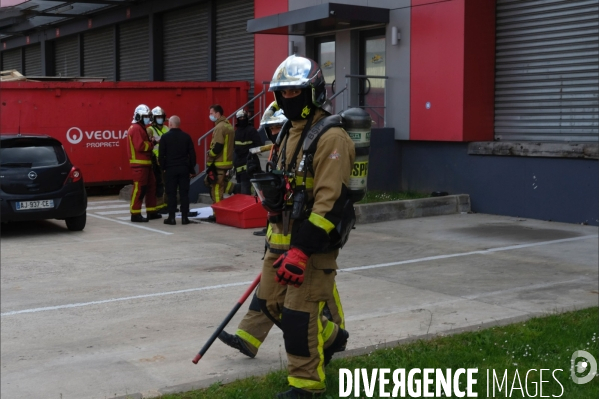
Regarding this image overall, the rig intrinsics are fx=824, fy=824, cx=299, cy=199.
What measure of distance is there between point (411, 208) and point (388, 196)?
1.21 meters

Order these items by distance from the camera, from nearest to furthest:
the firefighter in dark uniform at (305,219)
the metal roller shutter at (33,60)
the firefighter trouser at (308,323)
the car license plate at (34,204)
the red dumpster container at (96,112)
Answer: the firefighter in dark uniform at (305,219) → the firefighter trouser at (308,323) → the car license plate at (34,204) → the red dumpster container at (96,112) → the metal roller shutter at (33,60)

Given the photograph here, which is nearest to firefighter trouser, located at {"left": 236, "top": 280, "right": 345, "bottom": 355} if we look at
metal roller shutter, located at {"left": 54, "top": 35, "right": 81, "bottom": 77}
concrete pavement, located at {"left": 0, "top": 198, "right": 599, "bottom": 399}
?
concrete pavement, located at {"left": 0, "top": 198, "right": 599, "bottom": 399}

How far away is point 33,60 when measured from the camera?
34.6 m

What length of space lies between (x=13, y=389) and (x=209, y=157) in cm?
881

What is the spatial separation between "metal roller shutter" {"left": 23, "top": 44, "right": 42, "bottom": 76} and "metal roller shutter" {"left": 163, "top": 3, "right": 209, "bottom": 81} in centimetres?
1069

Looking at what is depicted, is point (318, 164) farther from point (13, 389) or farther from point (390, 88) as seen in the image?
point (390, 88)

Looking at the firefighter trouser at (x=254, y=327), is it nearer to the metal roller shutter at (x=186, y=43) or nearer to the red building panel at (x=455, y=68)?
the red building panel at (x=455, y=68)

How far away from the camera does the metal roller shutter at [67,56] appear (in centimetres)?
3084

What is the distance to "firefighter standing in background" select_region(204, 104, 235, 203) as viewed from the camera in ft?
45.3

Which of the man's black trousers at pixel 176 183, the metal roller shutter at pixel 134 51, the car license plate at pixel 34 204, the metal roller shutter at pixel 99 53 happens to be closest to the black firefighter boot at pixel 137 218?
the man's black trousers at pixel 176 183

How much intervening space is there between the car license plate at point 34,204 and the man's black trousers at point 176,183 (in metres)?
1.88

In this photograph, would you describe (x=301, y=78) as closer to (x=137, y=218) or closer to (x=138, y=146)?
(x=138, y=146)

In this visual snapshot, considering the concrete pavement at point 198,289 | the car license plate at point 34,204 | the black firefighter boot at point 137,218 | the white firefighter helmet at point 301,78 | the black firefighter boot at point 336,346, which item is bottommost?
the concrete pavement at point 198,289

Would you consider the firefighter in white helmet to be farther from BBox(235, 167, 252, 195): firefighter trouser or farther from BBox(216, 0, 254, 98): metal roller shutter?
BBox(216, 0, 254, 98): metal roller shutter
